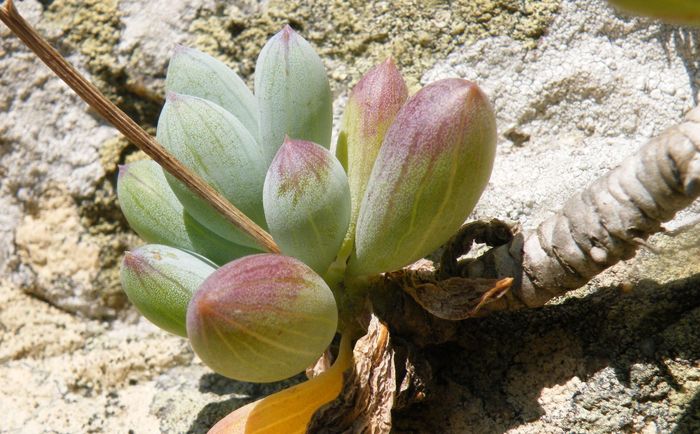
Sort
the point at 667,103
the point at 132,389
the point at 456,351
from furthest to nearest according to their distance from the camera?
1. the point at 132,389
2. the point at 667,103
3. the point at 456,351

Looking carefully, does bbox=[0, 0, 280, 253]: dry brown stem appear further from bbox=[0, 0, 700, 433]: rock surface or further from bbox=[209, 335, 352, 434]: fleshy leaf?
bbox=[0, 0, 700, 433]: rock surface

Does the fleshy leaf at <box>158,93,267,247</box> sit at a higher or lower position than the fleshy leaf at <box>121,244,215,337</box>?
higher

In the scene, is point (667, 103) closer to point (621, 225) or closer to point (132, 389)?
point (621, 225)

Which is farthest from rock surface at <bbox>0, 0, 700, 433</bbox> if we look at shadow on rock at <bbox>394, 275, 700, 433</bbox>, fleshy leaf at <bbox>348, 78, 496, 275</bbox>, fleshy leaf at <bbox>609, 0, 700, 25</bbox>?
fleshy leaf at <bbox>609, 0, 700, 25</bbox>

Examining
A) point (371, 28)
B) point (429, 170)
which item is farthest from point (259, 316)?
point (371, 28)

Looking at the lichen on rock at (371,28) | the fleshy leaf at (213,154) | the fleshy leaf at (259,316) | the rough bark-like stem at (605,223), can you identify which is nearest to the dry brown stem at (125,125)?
the fleshy leaf at (213,154)

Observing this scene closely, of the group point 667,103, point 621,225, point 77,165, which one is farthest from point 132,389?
point 667,103
